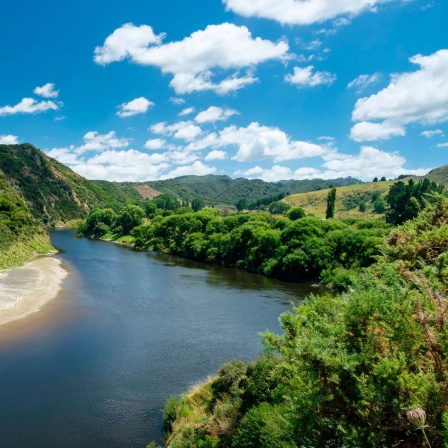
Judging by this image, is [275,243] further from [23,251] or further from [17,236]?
[17,236]

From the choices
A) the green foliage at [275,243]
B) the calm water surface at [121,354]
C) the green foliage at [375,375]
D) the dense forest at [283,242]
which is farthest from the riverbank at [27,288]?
the green foliage at [375,375]

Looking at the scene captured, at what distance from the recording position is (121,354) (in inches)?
1447

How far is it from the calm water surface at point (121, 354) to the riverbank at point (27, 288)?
2.68 m

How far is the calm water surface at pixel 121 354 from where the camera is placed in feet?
82.5

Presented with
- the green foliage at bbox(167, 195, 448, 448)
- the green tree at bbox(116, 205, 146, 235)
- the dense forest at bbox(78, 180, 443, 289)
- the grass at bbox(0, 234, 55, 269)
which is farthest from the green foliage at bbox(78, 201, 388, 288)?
the green foliage at bbox(167, 195, 448, 448)

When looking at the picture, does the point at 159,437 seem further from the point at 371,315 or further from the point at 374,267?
the point at 371,315

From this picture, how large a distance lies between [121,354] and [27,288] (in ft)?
97.1

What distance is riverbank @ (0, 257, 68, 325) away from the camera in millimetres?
47728

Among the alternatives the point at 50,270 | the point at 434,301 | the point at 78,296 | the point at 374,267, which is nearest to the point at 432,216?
the point at 374,267

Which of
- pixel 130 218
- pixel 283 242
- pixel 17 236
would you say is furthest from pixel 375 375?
pixel 130 218

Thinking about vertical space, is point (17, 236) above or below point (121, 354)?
above

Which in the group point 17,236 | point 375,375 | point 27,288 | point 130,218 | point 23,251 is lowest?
point 27,288

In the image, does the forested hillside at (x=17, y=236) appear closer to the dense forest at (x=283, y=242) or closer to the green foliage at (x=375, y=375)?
the dense forest at (x=283, y=242)

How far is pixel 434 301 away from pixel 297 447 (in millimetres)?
5884
